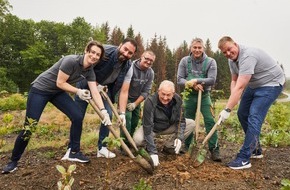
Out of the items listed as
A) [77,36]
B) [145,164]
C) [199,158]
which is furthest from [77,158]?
[77,36]

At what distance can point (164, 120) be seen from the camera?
4258 mm

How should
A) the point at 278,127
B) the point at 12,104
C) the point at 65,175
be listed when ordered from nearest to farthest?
the point at 65,175 → the point at 278,127 → the point at 12,104

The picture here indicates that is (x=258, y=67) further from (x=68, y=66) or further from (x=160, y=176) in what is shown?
(x=68, y=66)

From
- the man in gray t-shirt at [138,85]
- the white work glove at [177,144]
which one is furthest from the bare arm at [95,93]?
the white work glove at [177,144]

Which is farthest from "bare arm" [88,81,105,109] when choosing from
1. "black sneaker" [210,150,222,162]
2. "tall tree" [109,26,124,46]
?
"tall tree" [109,26,124,46]

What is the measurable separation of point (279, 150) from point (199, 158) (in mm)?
2131

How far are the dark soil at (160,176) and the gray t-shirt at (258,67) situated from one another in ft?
3.71

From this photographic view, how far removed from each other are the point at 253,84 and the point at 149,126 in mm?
1462

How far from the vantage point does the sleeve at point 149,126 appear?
392cm

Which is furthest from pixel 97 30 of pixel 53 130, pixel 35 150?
pixel 35 150

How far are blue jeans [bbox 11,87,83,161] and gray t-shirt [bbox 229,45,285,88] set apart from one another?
2.09 meters

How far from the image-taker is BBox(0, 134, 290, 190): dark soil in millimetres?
3342

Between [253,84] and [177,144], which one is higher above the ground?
[253,84]

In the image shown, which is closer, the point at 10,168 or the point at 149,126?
the point at 10,168
